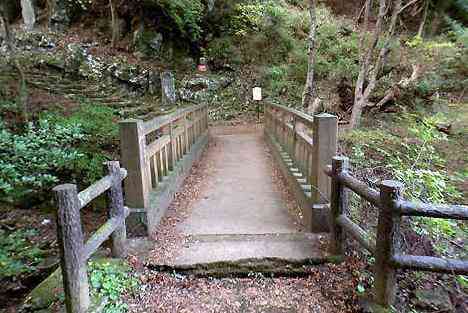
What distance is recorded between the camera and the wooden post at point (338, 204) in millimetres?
3348

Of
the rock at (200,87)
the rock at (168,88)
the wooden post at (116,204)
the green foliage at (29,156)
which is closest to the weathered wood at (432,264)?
the wooden post at (116,204)

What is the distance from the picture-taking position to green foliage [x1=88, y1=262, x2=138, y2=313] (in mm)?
2818

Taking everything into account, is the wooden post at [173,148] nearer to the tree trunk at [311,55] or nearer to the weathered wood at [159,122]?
the weathered wood at [159,122]

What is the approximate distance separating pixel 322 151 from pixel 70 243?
2.61 metres

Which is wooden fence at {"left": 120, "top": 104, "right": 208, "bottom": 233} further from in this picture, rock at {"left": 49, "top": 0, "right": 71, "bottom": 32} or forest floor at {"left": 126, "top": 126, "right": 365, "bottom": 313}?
rock at {"left": 49, "top": 0, "right": 71, "bottom": 32}

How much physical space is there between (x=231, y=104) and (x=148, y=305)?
14.3 metres

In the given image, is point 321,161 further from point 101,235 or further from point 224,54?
point 224,54

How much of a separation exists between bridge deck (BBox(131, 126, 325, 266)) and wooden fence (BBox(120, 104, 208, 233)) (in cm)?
43

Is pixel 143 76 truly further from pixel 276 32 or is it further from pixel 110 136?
pixel 110 136

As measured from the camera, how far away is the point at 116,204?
333 cm

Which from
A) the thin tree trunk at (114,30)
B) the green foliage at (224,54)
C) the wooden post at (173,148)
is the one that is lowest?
the wooden post at (173,148)

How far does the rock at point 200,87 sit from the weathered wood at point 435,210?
1483cm

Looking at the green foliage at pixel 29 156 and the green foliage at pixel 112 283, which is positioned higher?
the green foliage at pixel 29 156

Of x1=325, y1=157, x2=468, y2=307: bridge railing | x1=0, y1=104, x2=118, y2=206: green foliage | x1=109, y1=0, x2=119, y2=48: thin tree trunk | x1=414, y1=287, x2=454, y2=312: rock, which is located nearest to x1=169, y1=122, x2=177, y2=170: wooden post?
x1=0, y1=104, x2=118, y2=206: green foliage
